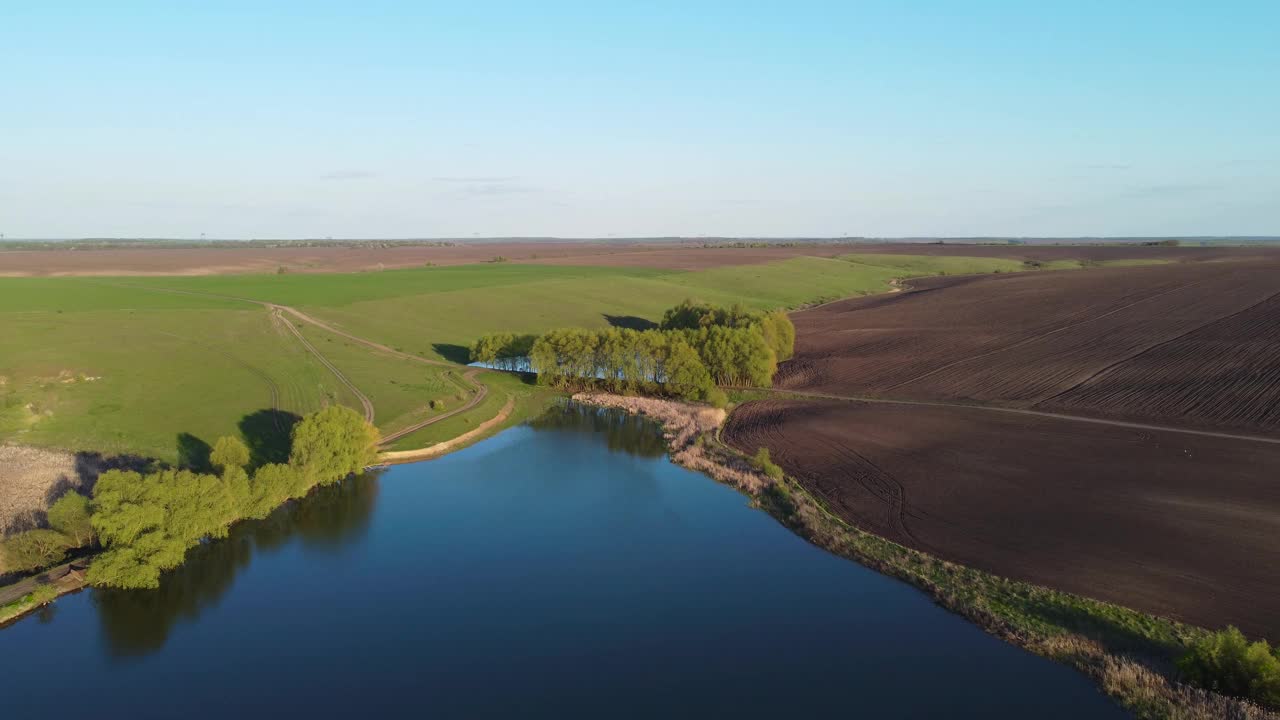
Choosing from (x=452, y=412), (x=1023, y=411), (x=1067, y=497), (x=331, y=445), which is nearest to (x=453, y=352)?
(x=452, y=412)

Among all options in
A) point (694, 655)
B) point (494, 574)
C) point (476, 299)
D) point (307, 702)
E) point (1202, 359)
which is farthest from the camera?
point (476, 299)

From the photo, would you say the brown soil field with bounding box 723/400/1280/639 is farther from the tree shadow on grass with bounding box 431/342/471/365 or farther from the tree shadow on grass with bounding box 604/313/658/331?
the tree shadow on grass with bounding box 604/313/658/331

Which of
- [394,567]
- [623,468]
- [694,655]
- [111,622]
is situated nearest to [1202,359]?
[623,468]

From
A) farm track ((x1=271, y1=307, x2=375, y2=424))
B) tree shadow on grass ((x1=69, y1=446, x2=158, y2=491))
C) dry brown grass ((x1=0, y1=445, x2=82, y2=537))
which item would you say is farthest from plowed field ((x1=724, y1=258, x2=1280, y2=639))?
dry brown grass ((x1=0, y1=445, x2=82, y2=537))

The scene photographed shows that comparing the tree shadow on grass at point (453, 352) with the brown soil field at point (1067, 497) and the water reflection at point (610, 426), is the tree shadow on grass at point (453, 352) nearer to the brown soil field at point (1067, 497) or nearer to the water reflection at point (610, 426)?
the water reflection at point (610, 426)

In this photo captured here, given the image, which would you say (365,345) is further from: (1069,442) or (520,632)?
(1069,442)

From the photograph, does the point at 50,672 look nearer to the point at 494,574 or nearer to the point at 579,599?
the point at 494,574
